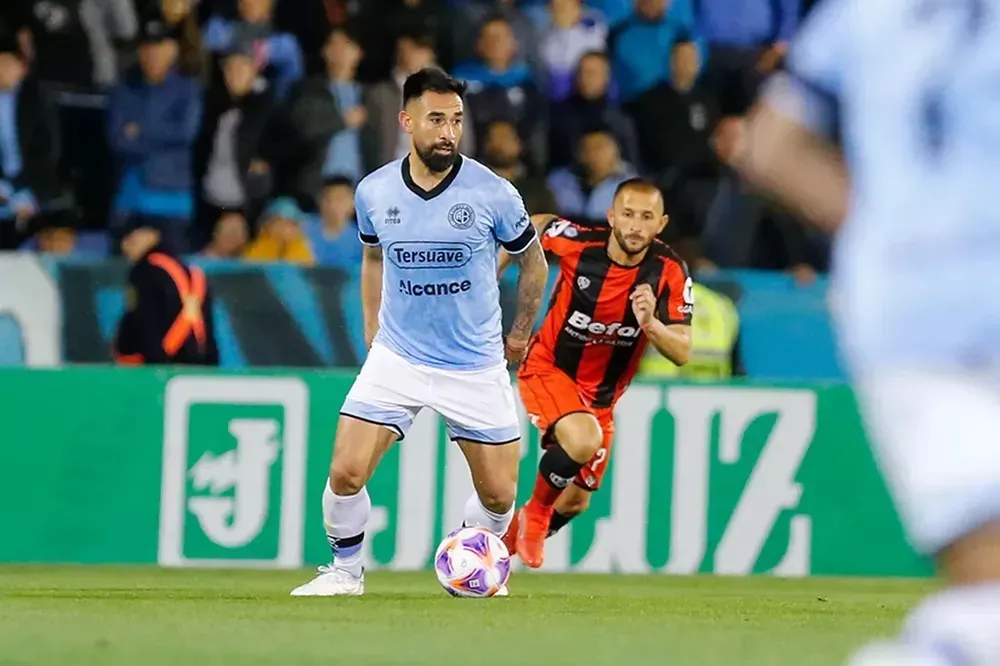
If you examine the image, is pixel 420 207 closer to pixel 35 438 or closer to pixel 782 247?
pixel 35 438

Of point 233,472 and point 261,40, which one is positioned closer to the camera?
point 233,472

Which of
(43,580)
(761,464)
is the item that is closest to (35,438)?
(43,580)

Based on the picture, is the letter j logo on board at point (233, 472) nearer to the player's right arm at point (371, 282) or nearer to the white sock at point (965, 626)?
the player's right arm at point (371, 282)

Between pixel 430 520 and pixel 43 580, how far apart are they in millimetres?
2702

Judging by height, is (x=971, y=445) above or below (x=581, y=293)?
above

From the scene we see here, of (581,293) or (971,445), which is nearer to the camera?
(971,445)

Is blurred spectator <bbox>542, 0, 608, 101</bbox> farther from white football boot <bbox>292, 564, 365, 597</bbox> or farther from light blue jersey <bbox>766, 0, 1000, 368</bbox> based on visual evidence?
light blue jersey <bbox>766, 0, 1000, 368</bbox>

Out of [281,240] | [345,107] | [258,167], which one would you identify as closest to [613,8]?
[345,107]

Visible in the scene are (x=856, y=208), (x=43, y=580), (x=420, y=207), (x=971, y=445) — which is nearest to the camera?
(x=971, y=445)

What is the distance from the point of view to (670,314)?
1160 cm

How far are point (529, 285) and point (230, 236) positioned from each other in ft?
15.2

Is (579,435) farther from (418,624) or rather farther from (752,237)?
(752,237)

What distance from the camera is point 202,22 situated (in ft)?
52.0

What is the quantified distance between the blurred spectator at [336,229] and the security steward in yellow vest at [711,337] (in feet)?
6.76
